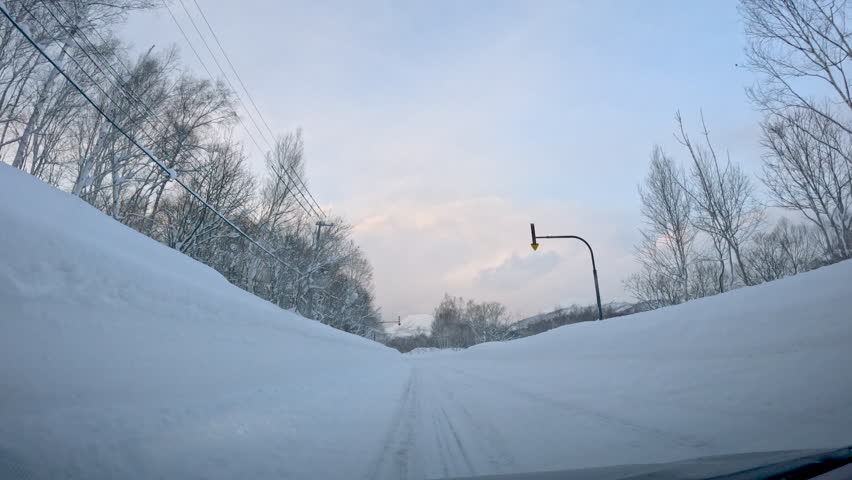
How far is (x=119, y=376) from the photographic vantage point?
6.65 feet

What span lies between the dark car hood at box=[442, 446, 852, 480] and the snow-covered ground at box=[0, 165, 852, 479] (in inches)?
24.7

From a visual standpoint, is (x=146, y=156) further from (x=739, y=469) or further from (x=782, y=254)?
(x=782, y=254)

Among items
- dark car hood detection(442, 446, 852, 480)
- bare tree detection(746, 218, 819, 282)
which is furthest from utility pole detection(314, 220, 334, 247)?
bare tree detection(746, 218, 819, 282)

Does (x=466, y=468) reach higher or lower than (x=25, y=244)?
lower

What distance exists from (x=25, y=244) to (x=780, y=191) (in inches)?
909

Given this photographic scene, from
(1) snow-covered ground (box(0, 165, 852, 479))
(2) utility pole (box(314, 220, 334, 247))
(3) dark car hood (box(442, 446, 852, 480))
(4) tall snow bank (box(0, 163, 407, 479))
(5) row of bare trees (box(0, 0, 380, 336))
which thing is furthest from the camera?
(2) utility pole (box(314, 220, 334, 247))

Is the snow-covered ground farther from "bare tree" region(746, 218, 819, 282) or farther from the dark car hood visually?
"bare tree" region(746, 218, 819, 282)

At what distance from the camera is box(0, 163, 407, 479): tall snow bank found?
157 cm

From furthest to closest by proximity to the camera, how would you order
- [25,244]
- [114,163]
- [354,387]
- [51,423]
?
[114,163] < [354,387] < [25,244] < [51,423]

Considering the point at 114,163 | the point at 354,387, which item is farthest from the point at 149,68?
the point at 354,387

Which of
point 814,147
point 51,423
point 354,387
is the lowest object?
point 354,387

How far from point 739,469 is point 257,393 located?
3.81 meters

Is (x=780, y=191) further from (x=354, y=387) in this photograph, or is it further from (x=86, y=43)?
(x=86, y=43)

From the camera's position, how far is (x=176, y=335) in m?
2.71
